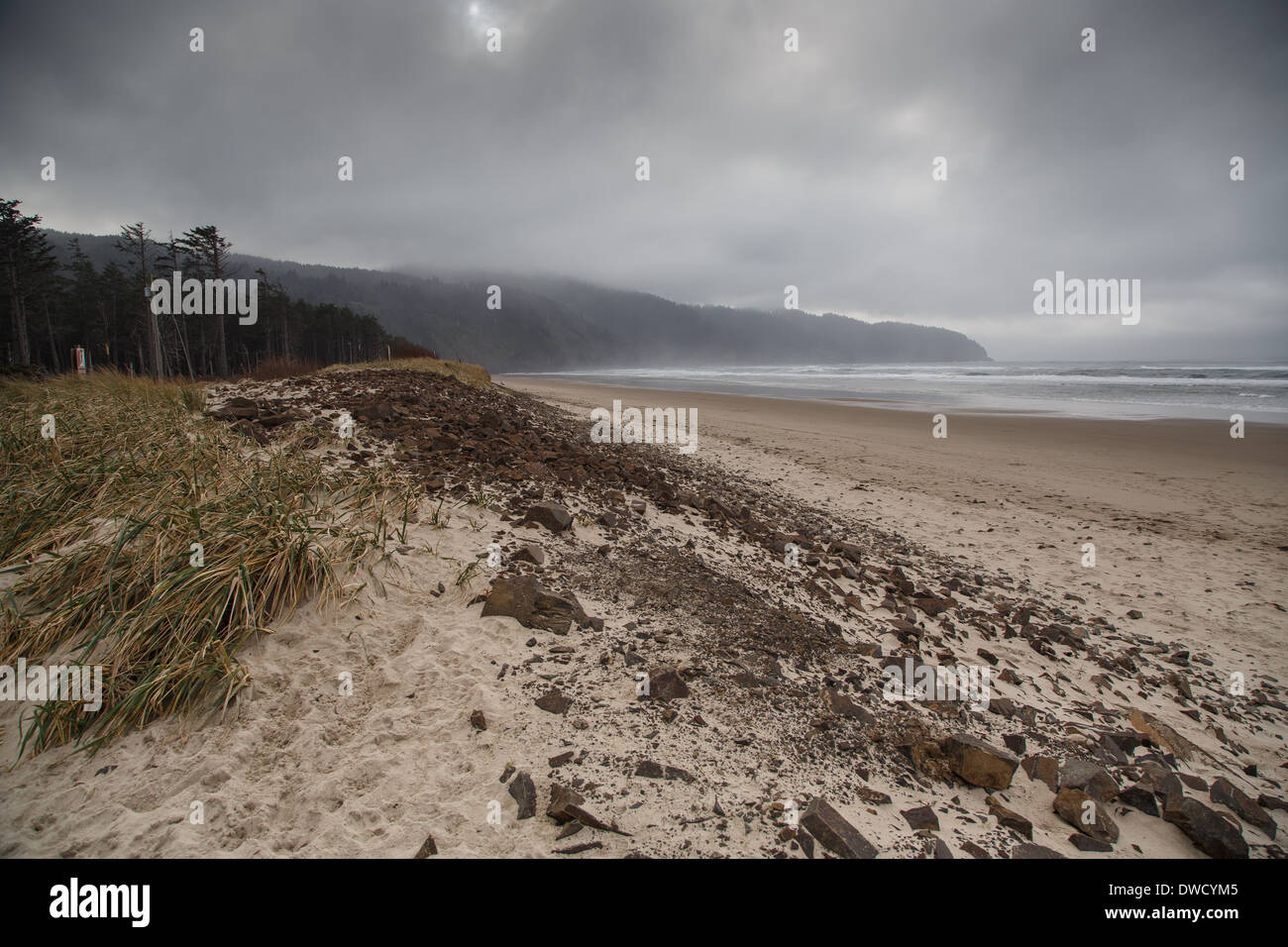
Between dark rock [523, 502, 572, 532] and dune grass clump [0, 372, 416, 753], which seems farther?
dark rock [523, 502, 572, 532]

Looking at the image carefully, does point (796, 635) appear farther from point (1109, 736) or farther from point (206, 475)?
point (206, 475)

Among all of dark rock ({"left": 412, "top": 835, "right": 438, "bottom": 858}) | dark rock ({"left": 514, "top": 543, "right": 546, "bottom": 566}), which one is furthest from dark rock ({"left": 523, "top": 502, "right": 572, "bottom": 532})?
dark rock ({"left": 412, "top": 835, "right": 438, "bottom": 858})

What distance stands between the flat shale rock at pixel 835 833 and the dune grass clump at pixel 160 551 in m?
2.94

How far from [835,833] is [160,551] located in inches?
167

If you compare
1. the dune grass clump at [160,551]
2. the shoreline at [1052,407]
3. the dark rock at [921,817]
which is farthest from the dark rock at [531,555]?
the shoreline at [1052,407]

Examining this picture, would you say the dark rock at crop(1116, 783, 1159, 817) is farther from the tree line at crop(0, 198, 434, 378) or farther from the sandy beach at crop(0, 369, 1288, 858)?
the tree line at crop(0, 198, 434, 378)

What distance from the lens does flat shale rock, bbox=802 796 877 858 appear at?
2.18 metres

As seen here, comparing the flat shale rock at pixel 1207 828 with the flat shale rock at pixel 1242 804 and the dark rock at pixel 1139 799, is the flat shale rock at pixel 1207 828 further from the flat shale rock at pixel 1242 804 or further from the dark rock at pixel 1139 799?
the flat shale rock at pixel 1242 804

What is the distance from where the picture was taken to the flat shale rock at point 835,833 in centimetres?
218

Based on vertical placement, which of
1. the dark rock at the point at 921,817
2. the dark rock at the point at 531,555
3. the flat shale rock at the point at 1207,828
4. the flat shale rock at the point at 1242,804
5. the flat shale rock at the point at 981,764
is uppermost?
the dark rock at the point at 531,555

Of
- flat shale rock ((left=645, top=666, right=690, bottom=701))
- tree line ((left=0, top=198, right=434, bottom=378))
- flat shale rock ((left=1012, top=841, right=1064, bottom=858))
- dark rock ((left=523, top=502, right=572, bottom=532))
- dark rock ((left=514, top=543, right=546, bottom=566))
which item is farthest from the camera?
tree line ((left=0, top=198, right=434, bottom=378))

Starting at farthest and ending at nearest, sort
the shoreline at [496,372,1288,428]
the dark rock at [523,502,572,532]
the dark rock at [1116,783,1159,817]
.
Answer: the shoreline at [496,372,1288,428] → the dark rock at [523,502,572,532] → the dark rock at [1116,783,1159,817]

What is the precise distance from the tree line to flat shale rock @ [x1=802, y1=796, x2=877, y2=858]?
2468 centimetres

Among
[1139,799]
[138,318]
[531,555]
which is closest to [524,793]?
[531,555]
